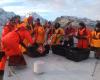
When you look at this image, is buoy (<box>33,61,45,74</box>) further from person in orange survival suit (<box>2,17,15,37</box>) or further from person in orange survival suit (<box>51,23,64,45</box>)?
person in orange survival suit (<box>2,17,15,37</box>)

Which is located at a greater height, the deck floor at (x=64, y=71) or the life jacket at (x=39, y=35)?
the life jacket at (x=39, y=35)

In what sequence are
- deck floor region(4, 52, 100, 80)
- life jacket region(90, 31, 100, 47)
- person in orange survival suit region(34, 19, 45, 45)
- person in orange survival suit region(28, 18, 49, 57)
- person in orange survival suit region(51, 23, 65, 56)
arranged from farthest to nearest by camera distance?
person in orange survival suit region(34, 19, 45, 45) < person in orange survival suit region(51, 23, 65, 56) < person in orange survival suit region(28, 18, 49, 57) < life jacket region(90, 31, 100, 47) < deck floor region(4, 52, 100, 80)

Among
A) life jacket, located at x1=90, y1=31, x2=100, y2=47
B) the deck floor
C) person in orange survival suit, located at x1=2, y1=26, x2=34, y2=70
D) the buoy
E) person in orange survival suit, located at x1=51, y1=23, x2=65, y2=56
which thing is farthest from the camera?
person in orange survival suit, located at x1=51, y1=23, x2=65, y2=56

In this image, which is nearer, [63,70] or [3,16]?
[63,70]

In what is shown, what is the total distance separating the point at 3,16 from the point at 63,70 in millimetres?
12380

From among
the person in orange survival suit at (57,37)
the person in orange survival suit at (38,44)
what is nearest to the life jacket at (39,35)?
the person in orange survival suit at (38,44)

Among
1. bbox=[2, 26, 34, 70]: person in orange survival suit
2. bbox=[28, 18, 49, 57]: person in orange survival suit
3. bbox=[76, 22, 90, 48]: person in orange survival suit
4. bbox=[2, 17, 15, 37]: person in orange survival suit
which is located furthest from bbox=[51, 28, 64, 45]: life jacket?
bbox=[2, 26, 34, 70]: person in orange survival suit

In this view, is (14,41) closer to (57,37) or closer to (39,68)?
(39,68)

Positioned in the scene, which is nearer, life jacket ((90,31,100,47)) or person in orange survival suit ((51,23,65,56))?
life jacket ((90,31,100,47))

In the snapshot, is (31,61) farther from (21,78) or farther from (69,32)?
(69,32)

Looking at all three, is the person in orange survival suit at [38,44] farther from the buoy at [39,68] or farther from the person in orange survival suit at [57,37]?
the buoy at [39,68]

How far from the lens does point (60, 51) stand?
11.8 meters

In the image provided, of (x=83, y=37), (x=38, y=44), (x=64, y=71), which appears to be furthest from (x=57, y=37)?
(x=64, y=71)

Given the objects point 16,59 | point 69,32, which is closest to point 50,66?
point 16,59
